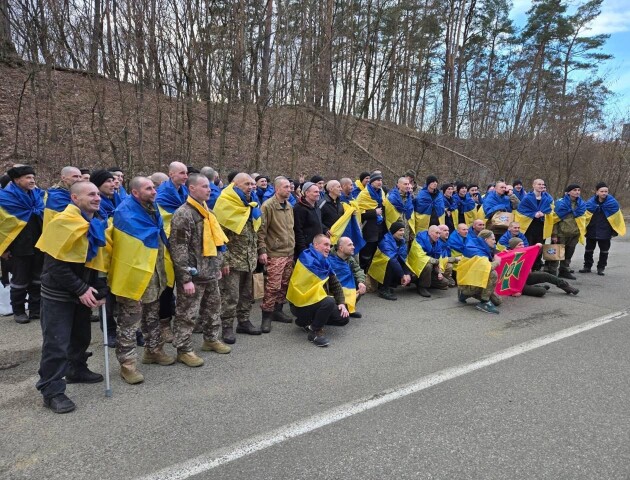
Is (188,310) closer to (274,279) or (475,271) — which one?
(274,279)

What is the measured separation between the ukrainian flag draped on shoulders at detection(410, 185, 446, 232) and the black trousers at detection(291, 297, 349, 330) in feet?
13.5

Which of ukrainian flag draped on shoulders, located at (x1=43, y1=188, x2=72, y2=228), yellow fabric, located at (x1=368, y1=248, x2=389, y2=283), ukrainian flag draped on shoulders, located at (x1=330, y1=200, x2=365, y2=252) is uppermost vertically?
ukrainian flag draped on shoulders, located at (x1=43, y1=188, x2=72, y2=228)

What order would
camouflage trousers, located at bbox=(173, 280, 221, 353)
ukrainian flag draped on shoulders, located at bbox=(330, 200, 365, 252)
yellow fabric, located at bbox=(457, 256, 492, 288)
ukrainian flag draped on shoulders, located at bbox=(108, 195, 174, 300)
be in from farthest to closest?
ukrainian flag draped on shoulders, located at bbox=(330, 200, 365, 252) → yellow fabric, located at bbox=(457, 256, 492, 288) → camouflage trousers, located at bbox=(173, 280, 221, 353) → ukrainian flag draped on shoulders, located at bbox=(108, 195, 174, 300)

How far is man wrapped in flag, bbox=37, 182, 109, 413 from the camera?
3486 mm

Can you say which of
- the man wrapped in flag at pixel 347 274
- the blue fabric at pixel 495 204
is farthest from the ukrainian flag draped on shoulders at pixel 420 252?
the blue fabric at pixel 495 204

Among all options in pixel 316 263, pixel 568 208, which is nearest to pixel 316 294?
pixel 316 263

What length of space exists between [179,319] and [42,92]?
42.2 ft

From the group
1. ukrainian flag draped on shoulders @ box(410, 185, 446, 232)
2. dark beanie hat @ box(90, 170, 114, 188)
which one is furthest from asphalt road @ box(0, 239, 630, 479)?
ukrainian flag draped on shoulders @ box(410, 185, 446, 232)

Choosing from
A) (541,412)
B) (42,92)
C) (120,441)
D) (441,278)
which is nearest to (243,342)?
(120,441)

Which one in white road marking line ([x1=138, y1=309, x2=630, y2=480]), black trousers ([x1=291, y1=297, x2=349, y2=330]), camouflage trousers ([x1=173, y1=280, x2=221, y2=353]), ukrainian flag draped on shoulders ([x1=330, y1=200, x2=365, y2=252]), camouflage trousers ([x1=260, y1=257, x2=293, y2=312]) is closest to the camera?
white road marking line ([x1=138, y1=309, x2=630, y2=480])

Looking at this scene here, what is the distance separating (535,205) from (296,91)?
384 inches

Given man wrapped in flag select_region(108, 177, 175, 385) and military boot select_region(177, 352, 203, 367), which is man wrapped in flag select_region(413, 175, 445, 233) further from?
man wrapped in flag select_region(108, 177, 175, 385)

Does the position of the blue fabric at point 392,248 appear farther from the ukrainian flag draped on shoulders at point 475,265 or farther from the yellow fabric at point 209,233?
the yellow fabric at point 209,233

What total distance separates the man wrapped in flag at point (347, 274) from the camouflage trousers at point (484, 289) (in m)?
1.85
